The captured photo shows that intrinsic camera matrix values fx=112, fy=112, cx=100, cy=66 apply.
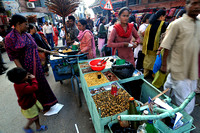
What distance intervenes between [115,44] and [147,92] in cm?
125

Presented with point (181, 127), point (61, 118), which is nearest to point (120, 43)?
point (181, 127)

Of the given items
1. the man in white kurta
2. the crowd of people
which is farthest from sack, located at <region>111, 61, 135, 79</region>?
the man in white kurta

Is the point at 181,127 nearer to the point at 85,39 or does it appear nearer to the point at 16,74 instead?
the point at 16,74

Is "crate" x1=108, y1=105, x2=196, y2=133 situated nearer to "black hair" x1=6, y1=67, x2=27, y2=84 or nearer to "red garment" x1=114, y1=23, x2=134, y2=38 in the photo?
"black hair" x1=6, y1=67, x2=27, y2=84

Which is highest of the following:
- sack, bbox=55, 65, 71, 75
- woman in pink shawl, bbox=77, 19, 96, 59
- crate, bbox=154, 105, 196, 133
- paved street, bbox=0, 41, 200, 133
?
woman in pink shawl, bbox=77, 19, 96, 59

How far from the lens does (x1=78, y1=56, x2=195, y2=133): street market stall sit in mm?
1322

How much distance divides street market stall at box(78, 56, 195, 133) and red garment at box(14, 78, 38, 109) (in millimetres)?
914

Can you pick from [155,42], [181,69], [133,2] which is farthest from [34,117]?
[133,2]

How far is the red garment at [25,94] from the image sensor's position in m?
1.82

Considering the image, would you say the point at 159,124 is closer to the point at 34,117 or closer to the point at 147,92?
the point at 147,92

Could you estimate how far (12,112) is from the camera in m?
2.92

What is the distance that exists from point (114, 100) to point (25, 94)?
150 cm

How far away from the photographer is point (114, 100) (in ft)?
5.33

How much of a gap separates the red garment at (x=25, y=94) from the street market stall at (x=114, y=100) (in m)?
0.91
